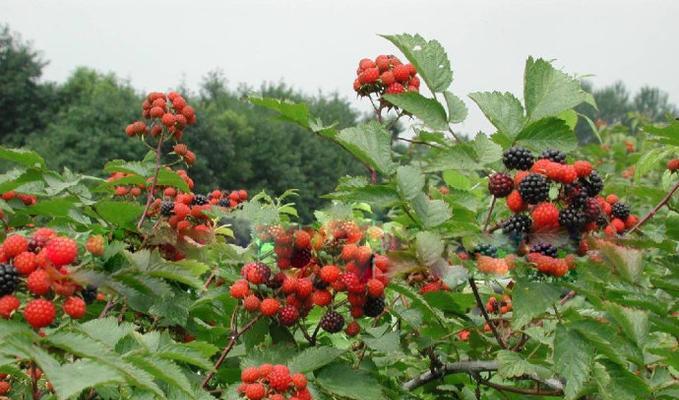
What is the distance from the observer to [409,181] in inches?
68.4

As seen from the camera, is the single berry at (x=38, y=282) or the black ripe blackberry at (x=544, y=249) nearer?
Result: the single berry at (x=38, y=282)

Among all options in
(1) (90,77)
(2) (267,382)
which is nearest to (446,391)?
(2) (267,382)

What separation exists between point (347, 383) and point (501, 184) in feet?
1.87

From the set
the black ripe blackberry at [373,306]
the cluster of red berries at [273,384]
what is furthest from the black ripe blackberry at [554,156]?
the cluster of red berries at [273,384]

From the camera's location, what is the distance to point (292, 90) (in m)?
59.1

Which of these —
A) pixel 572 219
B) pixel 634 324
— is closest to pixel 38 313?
pixel 572 219

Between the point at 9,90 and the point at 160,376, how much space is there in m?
44.5

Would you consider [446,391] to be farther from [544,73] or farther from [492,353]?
[544,73]

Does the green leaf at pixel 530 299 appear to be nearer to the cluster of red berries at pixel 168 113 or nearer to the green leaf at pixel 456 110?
the green leaf at pixel 456 110

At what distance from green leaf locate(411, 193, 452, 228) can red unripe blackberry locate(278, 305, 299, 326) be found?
13.9 inches

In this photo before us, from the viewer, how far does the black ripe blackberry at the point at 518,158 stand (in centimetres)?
169

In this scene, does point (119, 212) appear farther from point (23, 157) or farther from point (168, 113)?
point (168, 113)

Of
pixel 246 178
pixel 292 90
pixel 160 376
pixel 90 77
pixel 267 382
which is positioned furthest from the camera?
pixel 292 90

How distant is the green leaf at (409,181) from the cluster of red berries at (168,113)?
105cm
